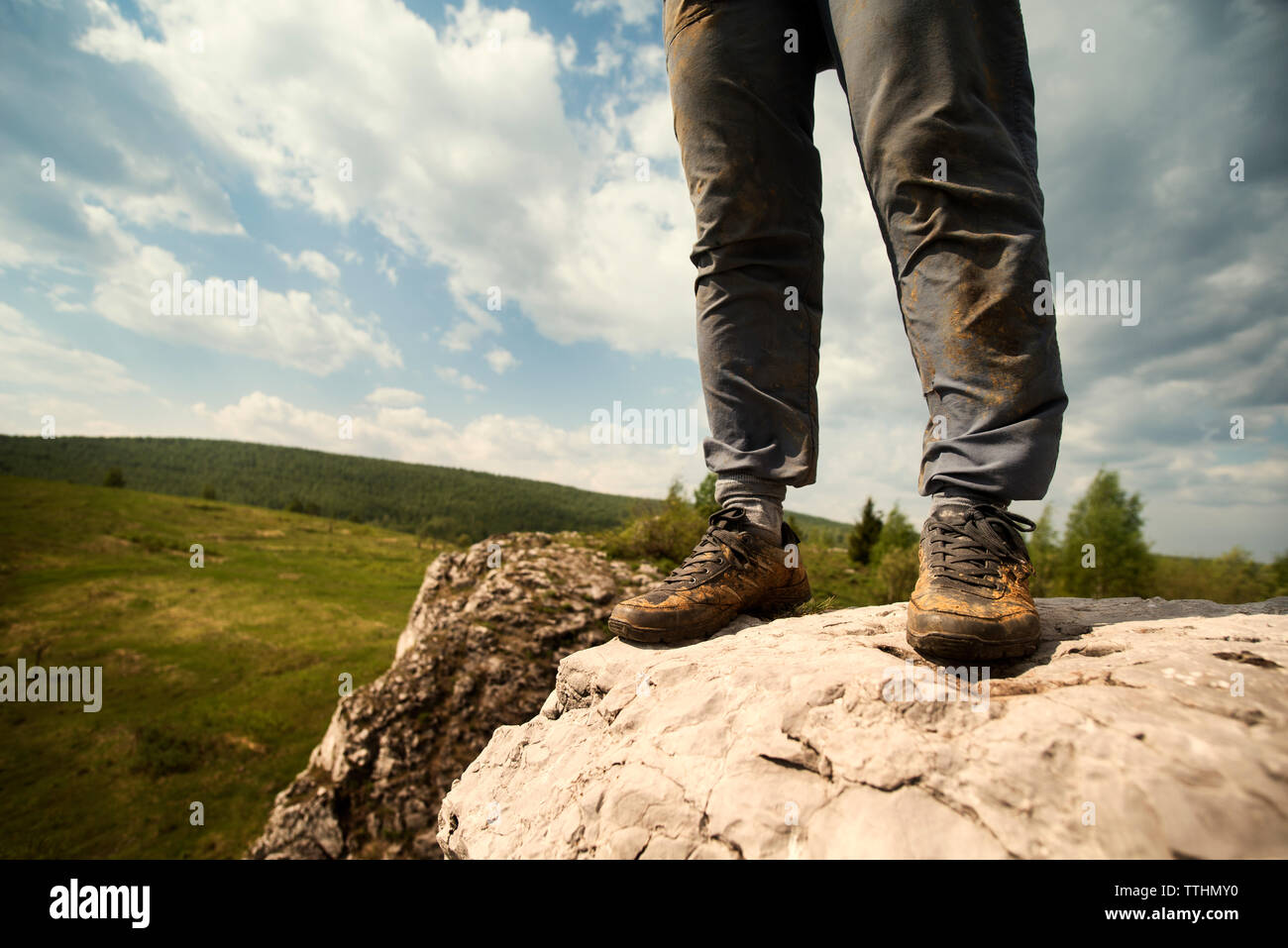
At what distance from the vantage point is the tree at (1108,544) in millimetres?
10609

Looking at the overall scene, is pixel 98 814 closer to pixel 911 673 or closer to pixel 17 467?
pixel 911 673

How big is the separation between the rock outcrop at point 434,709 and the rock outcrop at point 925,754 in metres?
2.26

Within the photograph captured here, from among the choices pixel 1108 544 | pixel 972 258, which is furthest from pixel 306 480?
pixel 972 258

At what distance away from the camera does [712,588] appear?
79.4 inches

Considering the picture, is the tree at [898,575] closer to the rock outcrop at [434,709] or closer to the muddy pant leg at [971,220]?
the rock outcrop at [434,709]

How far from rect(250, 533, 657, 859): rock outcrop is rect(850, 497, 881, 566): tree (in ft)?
63.2

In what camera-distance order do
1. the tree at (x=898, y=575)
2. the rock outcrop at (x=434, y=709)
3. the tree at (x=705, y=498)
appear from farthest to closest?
the tree at (x=898, y=575)
the tree at (x=705, y=498)
the rock outcrop at (x=434, y=709)

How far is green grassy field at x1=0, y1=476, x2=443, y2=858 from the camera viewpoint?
11438 mm

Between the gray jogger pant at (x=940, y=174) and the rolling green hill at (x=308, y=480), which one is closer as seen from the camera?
the gray jogger pant at (x=940, y=174)

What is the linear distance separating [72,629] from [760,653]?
3991 cm

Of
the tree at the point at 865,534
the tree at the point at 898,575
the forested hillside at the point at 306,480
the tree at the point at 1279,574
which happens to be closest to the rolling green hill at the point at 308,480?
the forested hillside at the point at 306,480

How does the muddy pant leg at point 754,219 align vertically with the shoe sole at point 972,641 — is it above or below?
above
